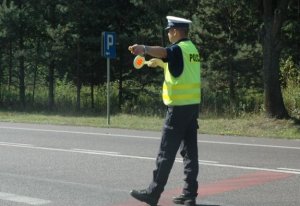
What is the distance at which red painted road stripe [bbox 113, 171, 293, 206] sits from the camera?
25.2 feet

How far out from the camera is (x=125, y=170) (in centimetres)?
1009

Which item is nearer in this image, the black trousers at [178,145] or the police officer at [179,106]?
the police officer at [179,106]

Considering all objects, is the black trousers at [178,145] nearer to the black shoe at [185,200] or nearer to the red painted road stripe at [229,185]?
the black shoe at [185,200]

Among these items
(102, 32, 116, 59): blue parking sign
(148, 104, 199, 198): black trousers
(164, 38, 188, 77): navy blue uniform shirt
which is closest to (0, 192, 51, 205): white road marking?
(148, 104, 199, 198): black trousers

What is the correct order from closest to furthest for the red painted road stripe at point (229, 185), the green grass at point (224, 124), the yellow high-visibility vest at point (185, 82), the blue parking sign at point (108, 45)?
1. the yellow high-visibility vest at point (185, 82)
2. the red painted road stripe at point (229, 185)
3. the green grass at point (224, 124)
4. the blue parking sign at point (108, 45)

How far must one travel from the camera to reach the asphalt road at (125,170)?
7.77 metres

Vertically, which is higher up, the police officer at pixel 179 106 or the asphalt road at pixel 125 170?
the police officer at pixel 179 106

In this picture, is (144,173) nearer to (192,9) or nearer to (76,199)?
(76,199)

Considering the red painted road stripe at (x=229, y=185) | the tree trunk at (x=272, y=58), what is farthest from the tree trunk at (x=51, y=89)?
the red painted road stripe at (x=229, y=185)

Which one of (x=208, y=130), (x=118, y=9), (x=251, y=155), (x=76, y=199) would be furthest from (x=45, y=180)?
(x=118, y=9)

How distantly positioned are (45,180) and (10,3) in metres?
21.7

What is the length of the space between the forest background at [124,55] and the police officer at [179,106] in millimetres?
14386

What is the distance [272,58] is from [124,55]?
11.0 meters

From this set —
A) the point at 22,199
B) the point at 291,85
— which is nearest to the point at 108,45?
the point at 291,85
